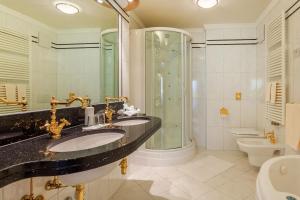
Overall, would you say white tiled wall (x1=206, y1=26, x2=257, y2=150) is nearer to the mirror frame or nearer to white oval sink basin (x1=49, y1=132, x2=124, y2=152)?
the mirror frame

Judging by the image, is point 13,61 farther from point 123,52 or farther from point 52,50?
point 123,52

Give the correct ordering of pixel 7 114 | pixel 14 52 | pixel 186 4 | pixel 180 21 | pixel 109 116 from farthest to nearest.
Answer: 1. pixel 180 21
2. pixel 186 4
3. pixel 109 116
4. pixel 14 52
5. pixel 7 114

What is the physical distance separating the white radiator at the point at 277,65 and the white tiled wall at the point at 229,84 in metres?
0.79

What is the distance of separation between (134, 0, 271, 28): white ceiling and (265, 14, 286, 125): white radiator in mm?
497

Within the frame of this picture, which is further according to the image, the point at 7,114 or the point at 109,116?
the point at 109,116

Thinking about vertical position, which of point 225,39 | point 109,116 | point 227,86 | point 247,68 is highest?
point 225,39

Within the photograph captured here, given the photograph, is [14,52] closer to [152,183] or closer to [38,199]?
[38,199]

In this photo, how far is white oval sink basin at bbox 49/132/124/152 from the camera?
3.14 feet

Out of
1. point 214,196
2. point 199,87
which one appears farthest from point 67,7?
point 199,87

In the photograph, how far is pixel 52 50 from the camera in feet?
4.19

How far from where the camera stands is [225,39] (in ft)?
11.2

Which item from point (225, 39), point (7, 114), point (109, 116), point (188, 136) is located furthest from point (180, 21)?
point (7, 114)

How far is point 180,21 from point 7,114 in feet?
9.82

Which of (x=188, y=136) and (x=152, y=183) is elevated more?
(x=188, y=136)
